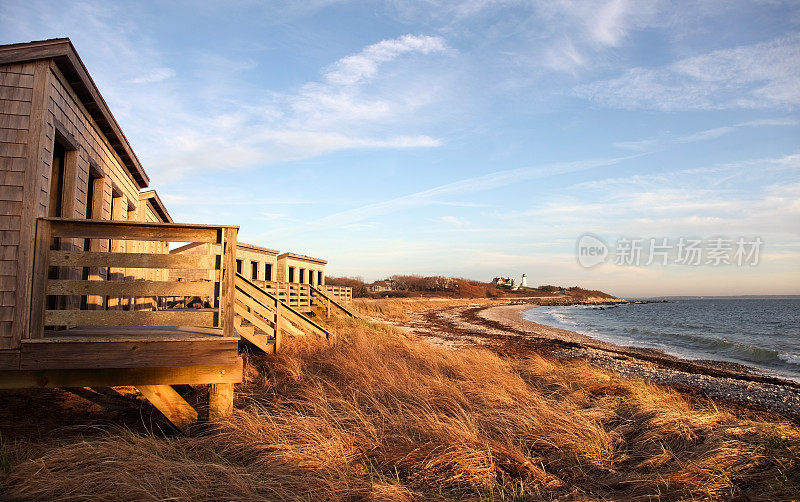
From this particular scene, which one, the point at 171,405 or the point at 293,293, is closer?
the point at 171,405

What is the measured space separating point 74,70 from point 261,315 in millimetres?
5354

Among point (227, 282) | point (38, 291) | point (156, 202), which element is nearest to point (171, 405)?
→ point (227, 282)

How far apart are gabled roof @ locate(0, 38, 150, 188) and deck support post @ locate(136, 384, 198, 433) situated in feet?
12.7

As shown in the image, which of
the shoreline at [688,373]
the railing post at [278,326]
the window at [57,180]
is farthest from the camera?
the shoreline at [688,373]

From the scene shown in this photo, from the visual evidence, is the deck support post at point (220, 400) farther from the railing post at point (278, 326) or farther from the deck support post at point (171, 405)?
the railing post at point (278, 326)

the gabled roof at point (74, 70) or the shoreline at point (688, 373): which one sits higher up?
the gabled roof at point (74, 70)

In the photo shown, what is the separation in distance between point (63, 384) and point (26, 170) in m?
2.36

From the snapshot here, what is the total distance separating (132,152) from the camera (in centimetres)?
973

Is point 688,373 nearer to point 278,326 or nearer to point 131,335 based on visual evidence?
point 278,326

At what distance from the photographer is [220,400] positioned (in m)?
5.39

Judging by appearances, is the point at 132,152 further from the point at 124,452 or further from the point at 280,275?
the point at 280,275

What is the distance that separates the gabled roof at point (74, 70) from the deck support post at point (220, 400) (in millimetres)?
4170

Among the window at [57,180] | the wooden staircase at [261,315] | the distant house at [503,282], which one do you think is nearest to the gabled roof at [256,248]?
the wooden staircase at [261,315]

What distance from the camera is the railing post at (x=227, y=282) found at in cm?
528
